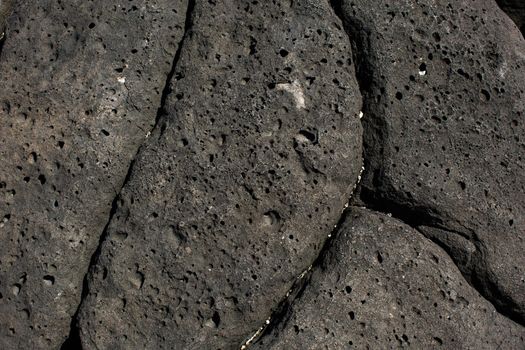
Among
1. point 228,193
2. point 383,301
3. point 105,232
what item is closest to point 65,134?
point 105,232

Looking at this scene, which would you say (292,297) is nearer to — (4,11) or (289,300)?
(289,300)

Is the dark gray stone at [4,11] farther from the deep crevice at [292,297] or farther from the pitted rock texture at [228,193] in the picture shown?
the deep crevice at [292,297]

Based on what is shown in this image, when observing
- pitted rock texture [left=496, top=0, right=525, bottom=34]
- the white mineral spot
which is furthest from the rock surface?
pitted rock texture [left=496, top=0, right=525, bottom=34]

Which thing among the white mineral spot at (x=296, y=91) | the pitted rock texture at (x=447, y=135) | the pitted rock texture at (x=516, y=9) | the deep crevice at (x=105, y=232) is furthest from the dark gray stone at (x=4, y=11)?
the pitted rock texture at (x=516, y=9)

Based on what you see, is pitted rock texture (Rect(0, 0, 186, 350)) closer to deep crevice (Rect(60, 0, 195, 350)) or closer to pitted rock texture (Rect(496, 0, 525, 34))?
deep crevice (Rect(60, 0, 195, 350))

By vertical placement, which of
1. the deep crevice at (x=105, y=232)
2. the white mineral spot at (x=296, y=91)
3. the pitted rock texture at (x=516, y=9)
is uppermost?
the pitted rock texture at (x=516, y=9)
